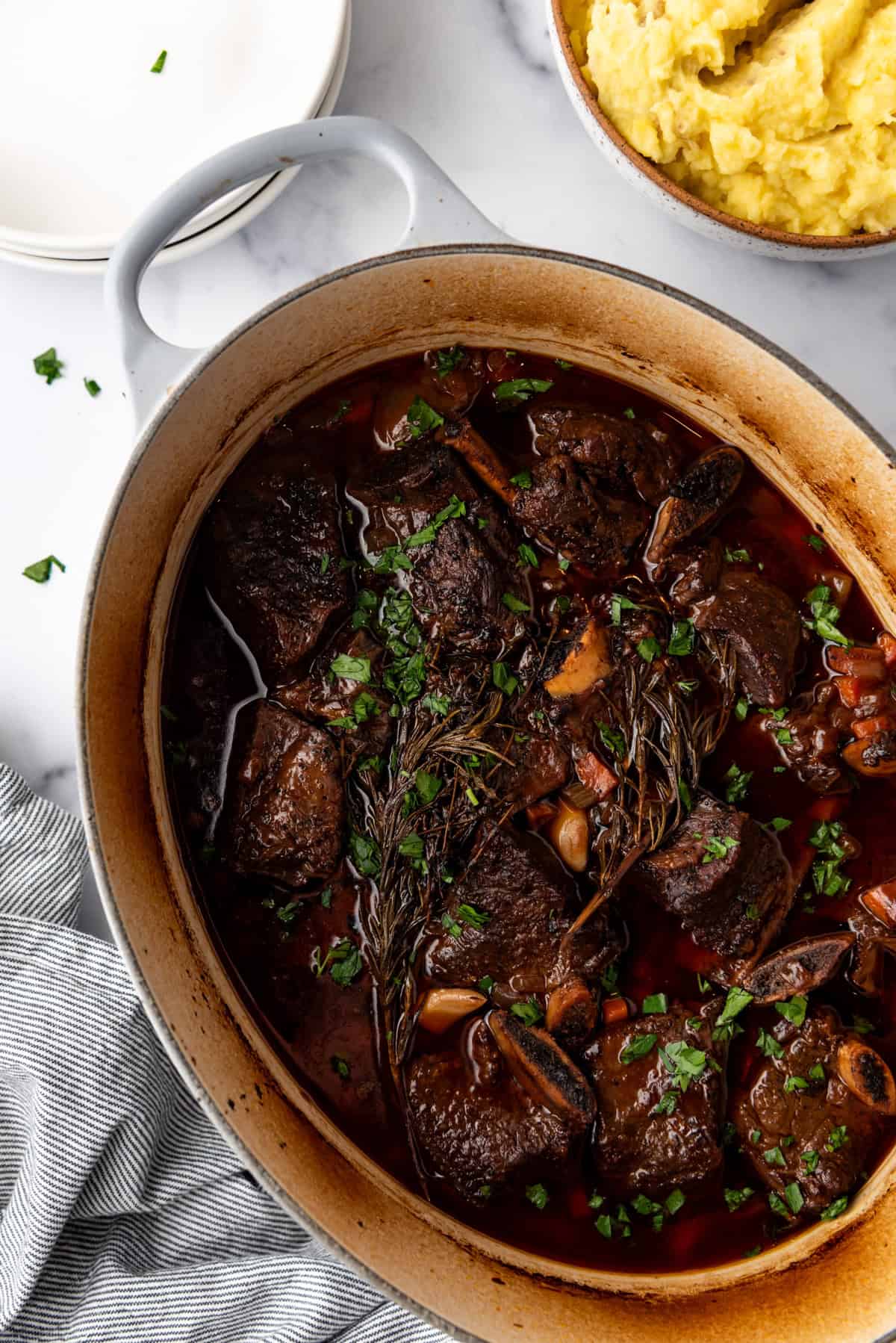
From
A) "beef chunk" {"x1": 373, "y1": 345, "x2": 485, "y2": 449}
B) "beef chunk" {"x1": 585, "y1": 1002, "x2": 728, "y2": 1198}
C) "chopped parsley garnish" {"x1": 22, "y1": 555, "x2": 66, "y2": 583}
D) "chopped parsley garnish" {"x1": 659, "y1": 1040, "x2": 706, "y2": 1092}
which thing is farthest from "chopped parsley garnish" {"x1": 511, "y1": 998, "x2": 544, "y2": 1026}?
"chopped parsley garnish" {"x1": 22, "y1": 555, "x2": 66, "y2": 583}

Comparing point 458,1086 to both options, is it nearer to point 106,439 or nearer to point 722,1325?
point 722,1325

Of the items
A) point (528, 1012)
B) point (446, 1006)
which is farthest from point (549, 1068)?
point (446, 1006)

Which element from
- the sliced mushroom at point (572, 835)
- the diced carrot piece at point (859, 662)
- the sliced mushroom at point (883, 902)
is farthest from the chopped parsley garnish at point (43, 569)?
the sliced mushroom at point (883, 902)

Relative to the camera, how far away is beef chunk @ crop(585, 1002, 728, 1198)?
274cm

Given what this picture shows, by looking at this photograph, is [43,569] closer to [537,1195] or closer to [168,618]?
[168,618]

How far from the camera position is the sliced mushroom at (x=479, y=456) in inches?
109

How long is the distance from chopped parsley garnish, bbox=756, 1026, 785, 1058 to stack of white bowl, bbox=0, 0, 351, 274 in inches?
108

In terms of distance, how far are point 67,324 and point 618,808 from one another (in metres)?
2.00

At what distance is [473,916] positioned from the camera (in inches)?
109

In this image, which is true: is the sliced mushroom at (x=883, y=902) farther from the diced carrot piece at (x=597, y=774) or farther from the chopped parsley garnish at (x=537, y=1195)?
the chopped parsley garnish at (x=537, y=1195)

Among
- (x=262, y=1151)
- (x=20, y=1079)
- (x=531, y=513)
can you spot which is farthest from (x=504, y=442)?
(x=20, y=1079)

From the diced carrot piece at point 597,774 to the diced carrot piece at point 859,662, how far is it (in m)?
0.64

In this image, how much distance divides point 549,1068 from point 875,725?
3.80 feet

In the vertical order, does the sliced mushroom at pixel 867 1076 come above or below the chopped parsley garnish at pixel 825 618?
below
